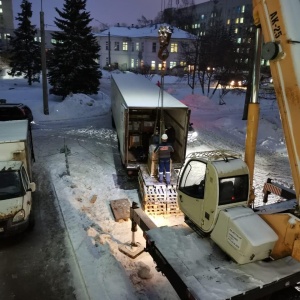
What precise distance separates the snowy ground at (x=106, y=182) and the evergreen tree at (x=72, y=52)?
2.70 metres

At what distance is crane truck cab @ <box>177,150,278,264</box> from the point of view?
526 centimetres

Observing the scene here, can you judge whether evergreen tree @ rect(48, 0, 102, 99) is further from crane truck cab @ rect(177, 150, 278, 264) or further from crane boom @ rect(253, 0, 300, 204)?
crane boom @ rect(253, 0, 300, 204)

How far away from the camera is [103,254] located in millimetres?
7930

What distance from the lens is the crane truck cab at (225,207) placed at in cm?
526

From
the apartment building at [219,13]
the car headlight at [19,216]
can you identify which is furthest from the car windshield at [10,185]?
the apartment building at [219,13]

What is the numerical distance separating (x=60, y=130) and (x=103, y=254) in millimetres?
12786

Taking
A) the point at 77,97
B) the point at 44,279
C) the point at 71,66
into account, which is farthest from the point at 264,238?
the point at 71,66

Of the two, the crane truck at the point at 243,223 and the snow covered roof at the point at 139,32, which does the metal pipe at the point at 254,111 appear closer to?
the crane truck at the point at 243,223

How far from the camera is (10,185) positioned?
8.64 metres

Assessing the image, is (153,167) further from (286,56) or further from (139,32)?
(139,32)

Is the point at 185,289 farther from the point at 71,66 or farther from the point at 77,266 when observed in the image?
the point at 71,66

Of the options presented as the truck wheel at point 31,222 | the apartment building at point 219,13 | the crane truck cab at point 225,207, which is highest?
the apartment building at point 219,13

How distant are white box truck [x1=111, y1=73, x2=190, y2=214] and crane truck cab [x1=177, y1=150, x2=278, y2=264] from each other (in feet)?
9.99

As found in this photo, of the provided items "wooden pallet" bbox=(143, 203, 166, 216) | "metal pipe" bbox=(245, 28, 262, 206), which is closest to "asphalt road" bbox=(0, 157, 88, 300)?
"wooden pallet" bbox=(143, 203, 166, 216)
